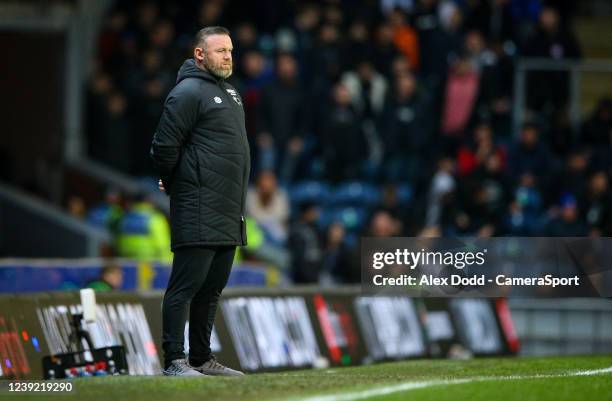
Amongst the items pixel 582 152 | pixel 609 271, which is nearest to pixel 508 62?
pixel 582 152

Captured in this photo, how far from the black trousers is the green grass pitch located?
1.07 ft

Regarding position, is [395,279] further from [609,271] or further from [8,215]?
[8,215]

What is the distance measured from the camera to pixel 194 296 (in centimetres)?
1010

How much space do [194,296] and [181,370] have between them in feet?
1.69

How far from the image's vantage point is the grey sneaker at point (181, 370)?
983 centimetres

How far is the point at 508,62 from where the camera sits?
76.1 ft

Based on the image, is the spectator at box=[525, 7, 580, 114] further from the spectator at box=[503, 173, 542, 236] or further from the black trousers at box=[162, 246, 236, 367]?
the black trousers at box=[162, 246, 236, 367]

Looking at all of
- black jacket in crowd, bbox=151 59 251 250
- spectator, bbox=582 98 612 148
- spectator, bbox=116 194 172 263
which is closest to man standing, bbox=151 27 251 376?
black jacket in crowd, bbox=151 59 251 250

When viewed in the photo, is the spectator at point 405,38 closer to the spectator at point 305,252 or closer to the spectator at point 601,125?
the spectator at point 601,125

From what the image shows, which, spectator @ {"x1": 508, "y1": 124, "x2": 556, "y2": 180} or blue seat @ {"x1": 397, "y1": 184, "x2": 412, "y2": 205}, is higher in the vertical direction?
spectator @ {"x1": 508, "y1": 124, "x2": 556, "y2": 180}

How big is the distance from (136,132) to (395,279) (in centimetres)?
1136

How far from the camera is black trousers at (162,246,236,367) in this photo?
32.2 ft

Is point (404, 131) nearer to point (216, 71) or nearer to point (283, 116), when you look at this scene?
point (283, 116)

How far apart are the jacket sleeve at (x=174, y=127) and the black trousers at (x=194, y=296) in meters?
0.58
